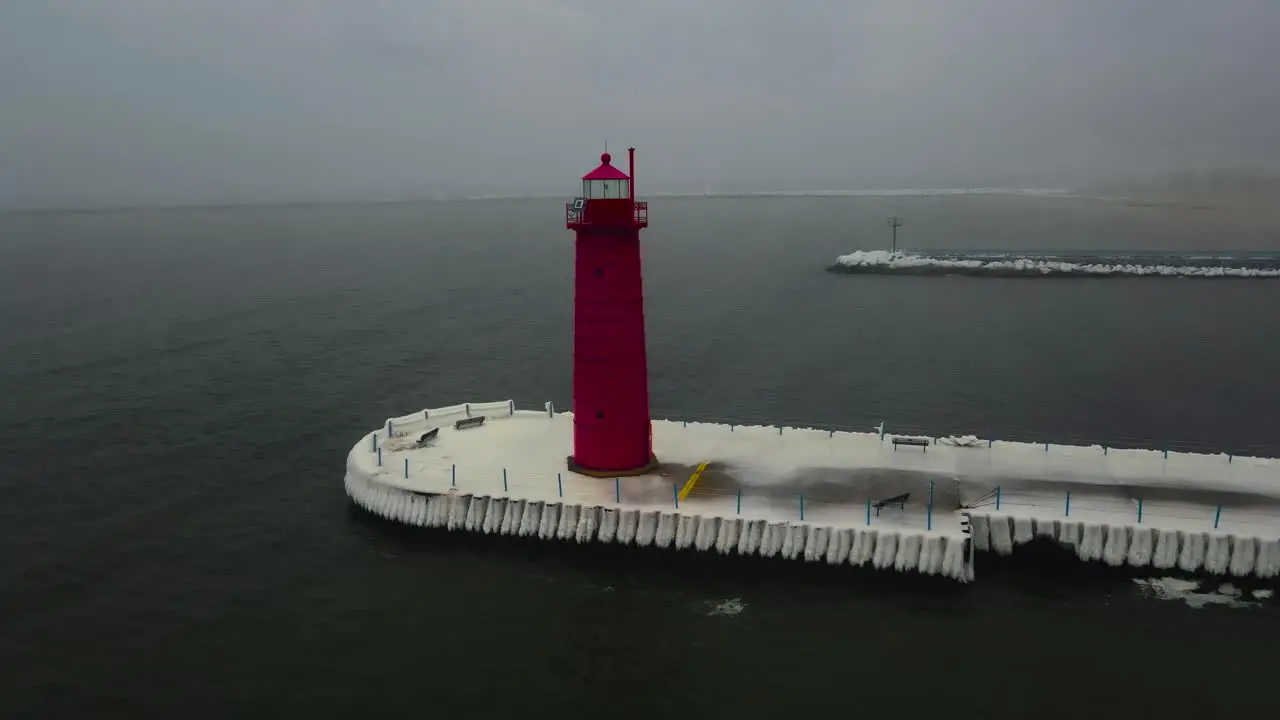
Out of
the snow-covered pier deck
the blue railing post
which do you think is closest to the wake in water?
the snow-covered pier deck

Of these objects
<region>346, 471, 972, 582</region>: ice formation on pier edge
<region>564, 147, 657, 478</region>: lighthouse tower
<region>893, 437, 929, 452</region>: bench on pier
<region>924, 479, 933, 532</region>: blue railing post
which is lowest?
<region>346, 471, 972, 582</region>: ice formation on pier edge

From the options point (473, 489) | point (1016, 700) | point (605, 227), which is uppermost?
point (605, 227)

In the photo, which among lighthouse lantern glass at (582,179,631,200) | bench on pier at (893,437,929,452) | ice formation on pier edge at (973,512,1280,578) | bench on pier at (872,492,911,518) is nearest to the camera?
ice formation on pier edge at (973,512,1280,578)

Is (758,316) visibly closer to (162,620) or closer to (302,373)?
(302,373)

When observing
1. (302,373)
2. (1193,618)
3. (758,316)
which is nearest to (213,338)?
(302,373)

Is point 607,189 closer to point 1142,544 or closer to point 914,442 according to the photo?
point 914,442

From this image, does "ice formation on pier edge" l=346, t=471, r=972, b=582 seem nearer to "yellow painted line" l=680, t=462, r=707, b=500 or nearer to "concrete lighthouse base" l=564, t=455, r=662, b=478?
"yellow painted line" l=680, t=462, r=707, b=500

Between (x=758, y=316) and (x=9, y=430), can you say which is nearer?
(x=9, y=430)
